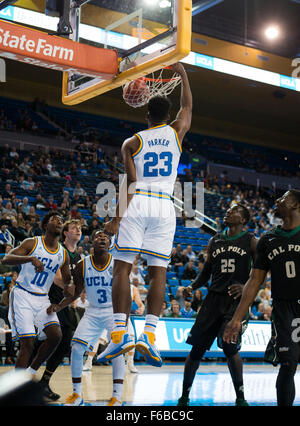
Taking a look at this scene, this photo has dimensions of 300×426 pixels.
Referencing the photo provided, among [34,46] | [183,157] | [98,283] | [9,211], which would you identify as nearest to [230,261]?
[98,283]

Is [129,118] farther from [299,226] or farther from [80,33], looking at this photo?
[299,226]

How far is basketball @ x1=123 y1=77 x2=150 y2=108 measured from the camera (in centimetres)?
630

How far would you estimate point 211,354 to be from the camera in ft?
47.0

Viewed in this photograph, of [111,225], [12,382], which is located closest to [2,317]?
[111,225]

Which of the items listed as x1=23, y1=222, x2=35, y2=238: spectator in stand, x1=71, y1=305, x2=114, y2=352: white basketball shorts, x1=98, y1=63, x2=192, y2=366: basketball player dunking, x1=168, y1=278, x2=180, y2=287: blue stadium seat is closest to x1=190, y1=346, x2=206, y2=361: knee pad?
x1=71, y1=305, x2=114, y2=352: white basketball shorts

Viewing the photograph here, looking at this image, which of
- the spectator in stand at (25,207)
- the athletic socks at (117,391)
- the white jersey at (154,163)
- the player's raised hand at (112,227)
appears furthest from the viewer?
the spectator in stand at (25,207)

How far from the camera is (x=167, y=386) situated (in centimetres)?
887

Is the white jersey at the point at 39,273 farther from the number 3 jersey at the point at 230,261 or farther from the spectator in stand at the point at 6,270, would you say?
the spectator in stand at the point at 6,270

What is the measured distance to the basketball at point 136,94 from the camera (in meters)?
6.30

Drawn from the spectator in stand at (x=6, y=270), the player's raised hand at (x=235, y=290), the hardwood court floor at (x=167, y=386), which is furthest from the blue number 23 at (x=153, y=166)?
the spectator in stand at (x=6, y=270)

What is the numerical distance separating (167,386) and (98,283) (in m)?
2.93

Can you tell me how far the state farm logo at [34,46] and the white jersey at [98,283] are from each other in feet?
8.30

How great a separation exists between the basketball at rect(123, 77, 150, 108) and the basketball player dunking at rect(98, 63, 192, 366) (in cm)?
109
